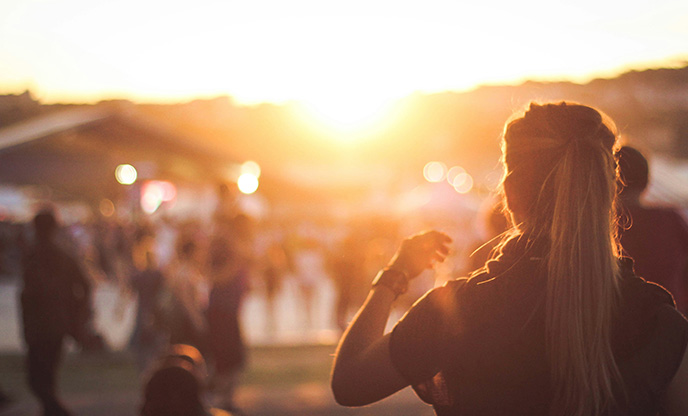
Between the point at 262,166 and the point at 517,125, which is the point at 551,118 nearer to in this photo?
→ the point at 517,125

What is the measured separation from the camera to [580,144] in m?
1.73

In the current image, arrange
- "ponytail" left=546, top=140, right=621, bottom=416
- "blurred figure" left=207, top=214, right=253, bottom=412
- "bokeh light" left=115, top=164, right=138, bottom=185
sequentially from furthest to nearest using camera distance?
"bokeh light" left=115, top=164, right=138, bottom=185 → "blurred figure" left=207, top=214, right=253, bottom=412 → "ponytail" left=546, top=140, right=621, bottom=416

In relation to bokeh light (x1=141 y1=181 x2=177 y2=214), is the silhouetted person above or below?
below

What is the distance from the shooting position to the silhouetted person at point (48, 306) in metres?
6.20

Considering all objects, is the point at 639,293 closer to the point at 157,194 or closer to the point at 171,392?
the point at 171,392

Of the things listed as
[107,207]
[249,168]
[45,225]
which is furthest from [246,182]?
[107,207]

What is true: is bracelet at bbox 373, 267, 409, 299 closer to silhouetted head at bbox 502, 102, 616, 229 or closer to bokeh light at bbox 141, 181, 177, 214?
silhouetted head at bbox 502, 102, 616, 229

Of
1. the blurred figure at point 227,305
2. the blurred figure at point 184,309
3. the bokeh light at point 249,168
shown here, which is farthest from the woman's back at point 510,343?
the bokeh light at point 249,168

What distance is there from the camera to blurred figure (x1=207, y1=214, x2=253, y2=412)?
6.95 m

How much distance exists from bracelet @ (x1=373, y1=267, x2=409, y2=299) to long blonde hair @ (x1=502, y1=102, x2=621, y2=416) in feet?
1.02

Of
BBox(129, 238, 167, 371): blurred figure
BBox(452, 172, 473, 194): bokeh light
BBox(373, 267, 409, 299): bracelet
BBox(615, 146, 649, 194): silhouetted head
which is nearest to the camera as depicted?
BBox(373, 267, 409, 299): bracelet

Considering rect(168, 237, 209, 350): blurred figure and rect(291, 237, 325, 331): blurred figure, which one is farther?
rect(291, 237, 325, 331): blurred figure

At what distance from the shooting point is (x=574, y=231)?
1684 mm

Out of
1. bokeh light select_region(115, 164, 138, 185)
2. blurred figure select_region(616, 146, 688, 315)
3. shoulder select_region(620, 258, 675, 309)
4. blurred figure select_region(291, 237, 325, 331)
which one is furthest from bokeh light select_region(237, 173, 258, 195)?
shoulder select_region(620, 258, 675, 309)
